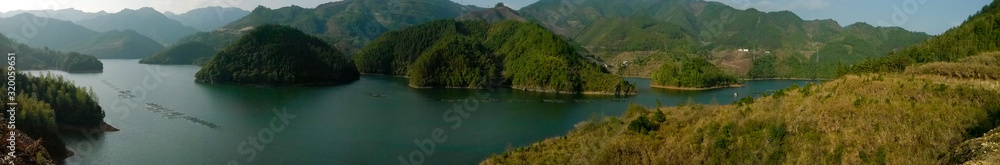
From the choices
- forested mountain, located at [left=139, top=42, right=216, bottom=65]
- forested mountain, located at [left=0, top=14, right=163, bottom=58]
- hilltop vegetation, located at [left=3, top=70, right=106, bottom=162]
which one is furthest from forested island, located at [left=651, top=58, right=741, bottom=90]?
forested mountain, located at [left=0, top=14, right=163, bottom=58]

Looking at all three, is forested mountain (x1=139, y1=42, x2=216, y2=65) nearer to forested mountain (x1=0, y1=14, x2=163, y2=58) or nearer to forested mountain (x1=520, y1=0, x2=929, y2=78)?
forested mountain (x1=0, y1=14, x2=163, y2=58)

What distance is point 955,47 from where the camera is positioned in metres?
37.0

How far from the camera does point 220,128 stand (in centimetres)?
3475

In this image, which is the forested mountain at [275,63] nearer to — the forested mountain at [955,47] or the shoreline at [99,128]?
the shoreline at [99,128]

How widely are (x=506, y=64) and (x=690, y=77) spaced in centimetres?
2382

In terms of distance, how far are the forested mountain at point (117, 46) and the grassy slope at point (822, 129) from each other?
480 feet

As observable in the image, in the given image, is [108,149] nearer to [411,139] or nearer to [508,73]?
[411,139]

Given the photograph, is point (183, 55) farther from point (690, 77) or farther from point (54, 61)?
point (690, 77)

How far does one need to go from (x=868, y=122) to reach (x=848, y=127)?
520 millimetres

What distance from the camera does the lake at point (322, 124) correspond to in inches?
1069

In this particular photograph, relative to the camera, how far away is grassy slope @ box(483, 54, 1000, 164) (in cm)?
1558

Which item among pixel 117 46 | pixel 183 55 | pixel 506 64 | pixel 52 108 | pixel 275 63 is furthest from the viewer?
pixel 117 46

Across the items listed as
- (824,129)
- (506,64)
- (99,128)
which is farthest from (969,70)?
(506,64)

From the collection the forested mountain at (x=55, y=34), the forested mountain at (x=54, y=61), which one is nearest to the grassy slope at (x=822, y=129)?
the forested mountain at (x=54, y=61)
